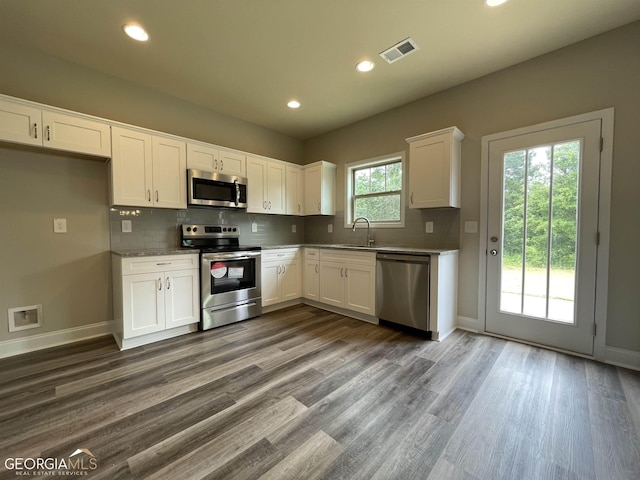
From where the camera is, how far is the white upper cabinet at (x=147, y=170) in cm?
268

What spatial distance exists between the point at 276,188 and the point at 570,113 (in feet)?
11.0

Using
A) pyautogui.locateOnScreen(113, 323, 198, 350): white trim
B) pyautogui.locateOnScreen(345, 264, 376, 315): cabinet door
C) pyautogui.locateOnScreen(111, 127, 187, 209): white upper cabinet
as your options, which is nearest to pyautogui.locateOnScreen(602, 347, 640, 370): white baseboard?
pyautogui.locateOnScreen(345, 264, 376, 315): cabinet door

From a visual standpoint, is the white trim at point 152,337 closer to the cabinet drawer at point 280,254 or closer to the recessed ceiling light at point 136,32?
the cabinet drawer at point 280,254

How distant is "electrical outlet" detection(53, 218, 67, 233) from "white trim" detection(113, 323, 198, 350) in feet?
3.85

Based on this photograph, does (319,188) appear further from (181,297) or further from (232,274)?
(181,297)

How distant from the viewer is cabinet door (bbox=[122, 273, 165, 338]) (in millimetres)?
2496

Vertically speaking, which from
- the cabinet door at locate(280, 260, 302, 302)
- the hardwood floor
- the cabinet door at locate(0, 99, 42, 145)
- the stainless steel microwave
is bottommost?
the hardwood floor

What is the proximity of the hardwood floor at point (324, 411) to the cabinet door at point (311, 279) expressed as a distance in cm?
127

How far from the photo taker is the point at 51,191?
257 cm

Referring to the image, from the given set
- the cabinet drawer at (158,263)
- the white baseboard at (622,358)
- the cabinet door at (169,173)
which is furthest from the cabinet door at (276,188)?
the white baseboard at (622,358)

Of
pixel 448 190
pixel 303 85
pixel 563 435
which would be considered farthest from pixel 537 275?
pixel 303 85

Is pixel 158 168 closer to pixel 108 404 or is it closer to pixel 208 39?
pixel 208 39

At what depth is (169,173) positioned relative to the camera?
9.86 feet

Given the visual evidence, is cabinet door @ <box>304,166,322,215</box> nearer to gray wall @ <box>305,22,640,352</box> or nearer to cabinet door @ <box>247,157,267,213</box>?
cabinet door @ <box>247,157,267,213</box>
